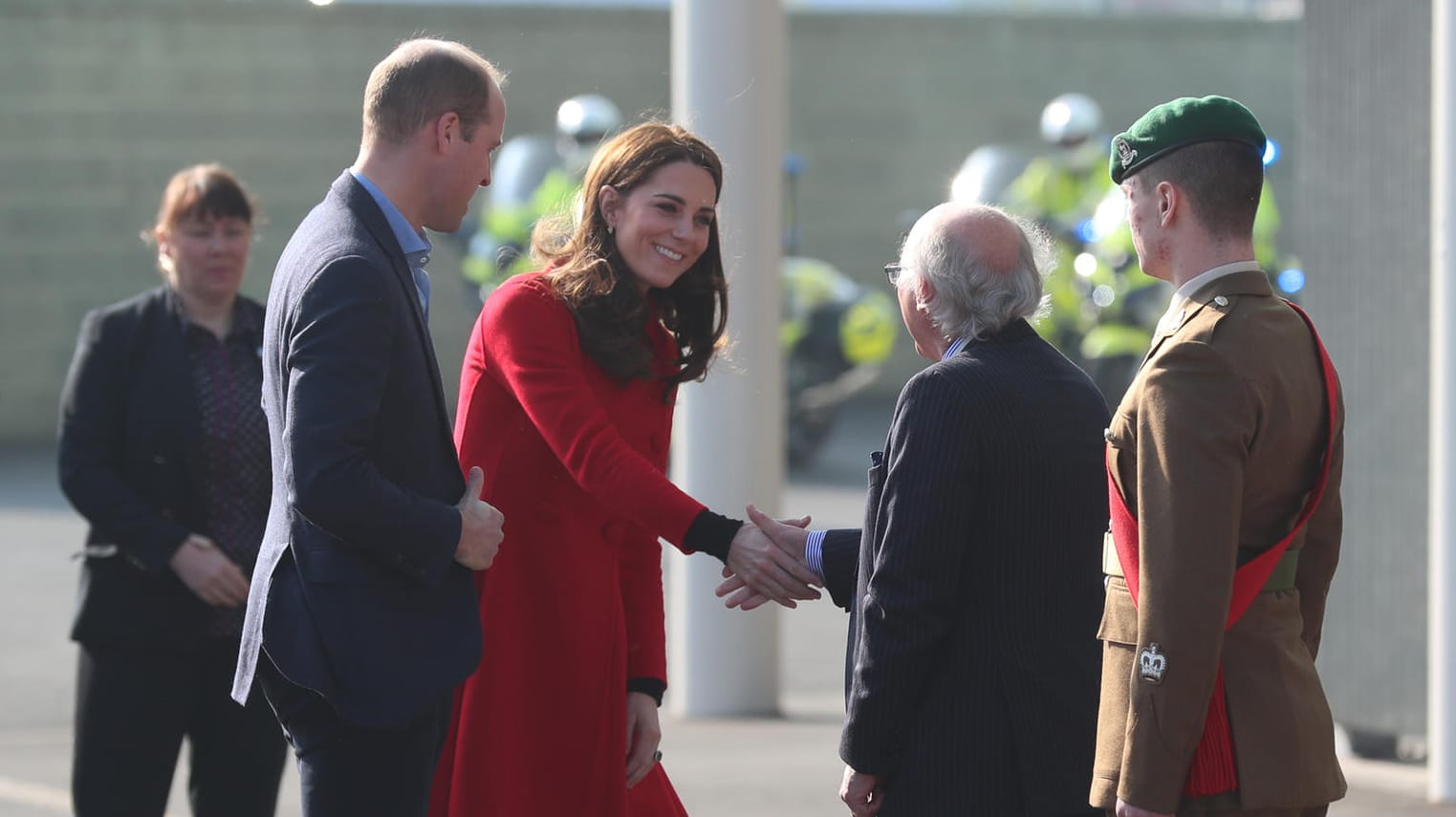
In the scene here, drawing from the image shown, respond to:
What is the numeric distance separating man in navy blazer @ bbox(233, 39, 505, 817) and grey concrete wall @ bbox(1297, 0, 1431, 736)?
376 centimetres

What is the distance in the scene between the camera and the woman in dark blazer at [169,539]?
165 inches

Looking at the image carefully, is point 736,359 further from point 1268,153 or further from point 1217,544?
point 1217,544

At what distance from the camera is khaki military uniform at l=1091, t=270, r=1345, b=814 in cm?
260

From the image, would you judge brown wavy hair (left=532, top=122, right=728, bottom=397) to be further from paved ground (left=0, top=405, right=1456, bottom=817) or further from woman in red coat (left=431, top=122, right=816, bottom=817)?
paved ground (left=0, top=405, right=1456, bottom=817)

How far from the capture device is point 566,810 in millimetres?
3514

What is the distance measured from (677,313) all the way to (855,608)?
88 cm

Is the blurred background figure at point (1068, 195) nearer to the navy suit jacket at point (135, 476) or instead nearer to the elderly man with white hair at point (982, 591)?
the navy suit jacket at point (135, 476)

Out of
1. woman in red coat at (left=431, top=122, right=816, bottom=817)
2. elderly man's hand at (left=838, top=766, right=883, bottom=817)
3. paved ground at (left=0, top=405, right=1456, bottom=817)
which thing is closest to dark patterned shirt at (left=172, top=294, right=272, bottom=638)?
woman in red coat at (left=431, top=122, right=816, bottom=817)

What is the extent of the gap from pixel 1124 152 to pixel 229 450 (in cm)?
230

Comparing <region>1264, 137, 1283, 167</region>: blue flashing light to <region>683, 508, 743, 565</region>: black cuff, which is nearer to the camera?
<region>1264, 137, 1283, 167</region>: blue flashing light

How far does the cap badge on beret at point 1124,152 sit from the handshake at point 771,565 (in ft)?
3.53

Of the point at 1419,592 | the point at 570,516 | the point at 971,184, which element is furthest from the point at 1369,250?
the point at 971,184

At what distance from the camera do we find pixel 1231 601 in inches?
105

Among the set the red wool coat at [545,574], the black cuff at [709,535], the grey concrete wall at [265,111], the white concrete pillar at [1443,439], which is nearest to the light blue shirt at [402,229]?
the red wool coat at [545,574]
